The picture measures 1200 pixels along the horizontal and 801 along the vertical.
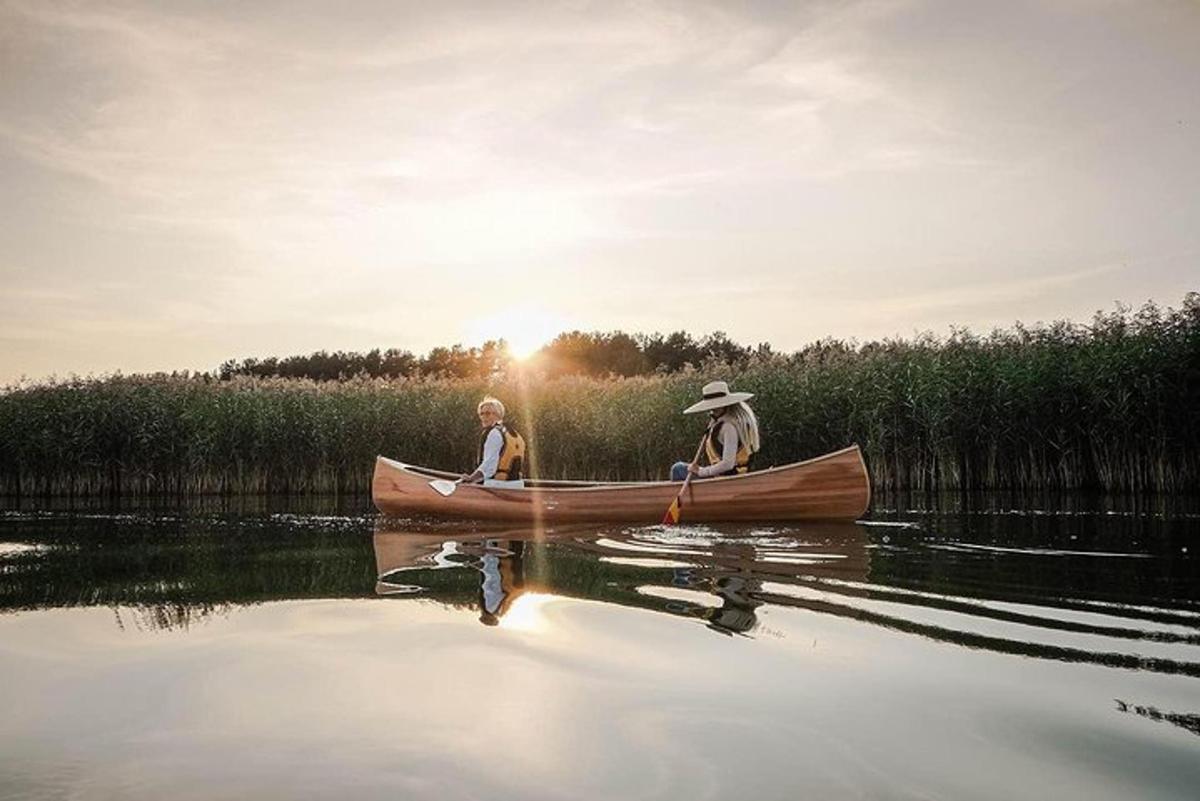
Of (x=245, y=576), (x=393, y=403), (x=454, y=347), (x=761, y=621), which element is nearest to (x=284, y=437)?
(x=393, y=403)

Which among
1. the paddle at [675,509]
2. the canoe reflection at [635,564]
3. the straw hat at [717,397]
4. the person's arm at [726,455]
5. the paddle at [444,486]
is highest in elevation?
the straw hat at [717,397]

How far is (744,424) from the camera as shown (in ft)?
41.8

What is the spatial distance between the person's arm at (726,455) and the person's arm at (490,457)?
267 centimetres

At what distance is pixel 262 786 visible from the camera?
126 inches

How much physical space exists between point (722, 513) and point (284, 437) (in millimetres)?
13134

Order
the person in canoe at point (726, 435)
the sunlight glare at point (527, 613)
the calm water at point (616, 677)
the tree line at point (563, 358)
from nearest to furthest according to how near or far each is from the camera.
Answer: the calm water at point (616, 677) → the sunlight glare at point (527, 613) → the person in canoe at point (726, 435) → the tree line at point (563, 358)

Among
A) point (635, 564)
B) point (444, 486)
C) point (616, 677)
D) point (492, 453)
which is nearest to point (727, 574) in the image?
point (635, 564)

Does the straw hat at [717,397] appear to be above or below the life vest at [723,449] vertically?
above

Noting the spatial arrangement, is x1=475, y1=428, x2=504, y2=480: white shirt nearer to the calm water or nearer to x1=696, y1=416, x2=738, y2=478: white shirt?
x1=696, y1=416, x2=738, y2=478: white shirt

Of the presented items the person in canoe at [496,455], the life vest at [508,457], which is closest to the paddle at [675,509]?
the person in canoe at [496,455]

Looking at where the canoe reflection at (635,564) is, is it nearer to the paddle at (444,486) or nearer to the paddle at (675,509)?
the paddle at (675,509)

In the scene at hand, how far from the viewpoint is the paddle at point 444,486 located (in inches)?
528

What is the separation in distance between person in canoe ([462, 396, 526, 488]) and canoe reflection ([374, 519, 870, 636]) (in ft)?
4.46

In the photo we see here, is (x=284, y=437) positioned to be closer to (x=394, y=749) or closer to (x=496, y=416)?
(x=496, y=416)
